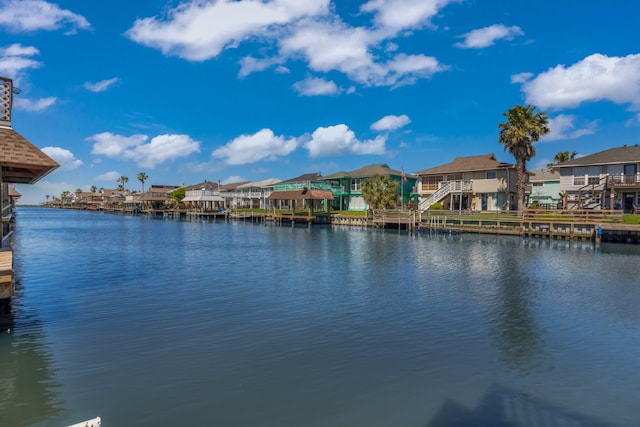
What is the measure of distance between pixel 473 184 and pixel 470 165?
3.22 meters

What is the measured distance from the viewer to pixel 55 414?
7.04 m

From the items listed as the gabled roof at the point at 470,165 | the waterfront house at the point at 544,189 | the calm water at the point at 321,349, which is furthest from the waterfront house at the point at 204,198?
the calm water at the point at 321,349

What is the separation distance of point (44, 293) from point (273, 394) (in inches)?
552

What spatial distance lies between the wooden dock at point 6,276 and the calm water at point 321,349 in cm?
141

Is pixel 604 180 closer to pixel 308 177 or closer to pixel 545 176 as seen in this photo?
pixel 545 176

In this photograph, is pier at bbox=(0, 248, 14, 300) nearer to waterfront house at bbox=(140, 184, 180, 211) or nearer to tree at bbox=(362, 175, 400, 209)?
tree at bbox=(362, 175, 400, 209)

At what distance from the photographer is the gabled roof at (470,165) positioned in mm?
55688

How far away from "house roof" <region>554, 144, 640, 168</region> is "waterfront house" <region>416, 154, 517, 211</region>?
7618 millimetres

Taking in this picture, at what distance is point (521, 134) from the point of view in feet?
163

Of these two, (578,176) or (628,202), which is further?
(578,176)

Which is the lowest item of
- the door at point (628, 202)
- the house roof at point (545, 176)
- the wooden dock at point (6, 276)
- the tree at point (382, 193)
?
the wooden dock at point (6, 276)

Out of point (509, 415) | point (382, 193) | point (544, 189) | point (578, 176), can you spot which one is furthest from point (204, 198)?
point (509, 415)

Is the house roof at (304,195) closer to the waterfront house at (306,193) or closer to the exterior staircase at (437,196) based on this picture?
the waterfront house at (306,193)

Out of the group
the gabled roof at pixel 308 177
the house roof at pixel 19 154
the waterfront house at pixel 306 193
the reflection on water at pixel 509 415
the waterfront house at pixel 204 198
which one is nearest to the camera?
the reflection on water at pixel 509 415
